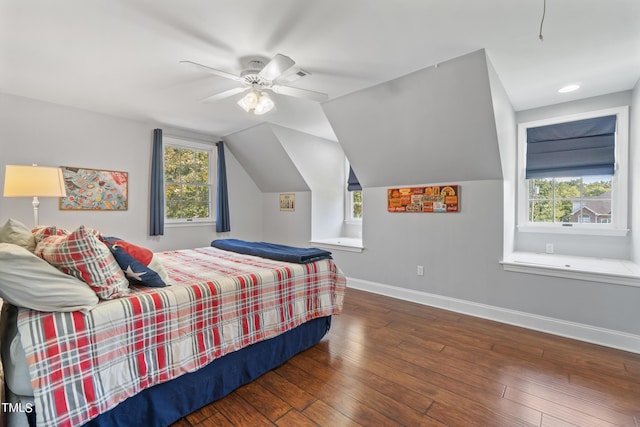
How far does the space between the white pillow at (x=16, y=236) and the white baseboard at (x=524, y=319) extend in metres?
3.53

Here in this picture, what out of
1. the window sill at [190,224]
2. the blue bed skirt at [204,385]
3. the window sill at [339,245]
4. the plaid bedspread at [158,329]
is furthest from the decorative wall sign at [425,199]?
the window sill at [190,224]

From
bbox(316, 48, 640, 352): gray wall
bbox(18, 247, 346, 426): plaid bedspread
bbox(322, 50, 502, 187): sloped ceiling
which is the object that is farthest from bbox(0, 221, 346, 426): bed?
bbox(322, 50, 502, 187): sloped ceiling

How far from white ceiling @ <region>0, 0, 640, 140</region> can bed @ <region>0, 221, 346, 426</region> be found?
1.52 meters

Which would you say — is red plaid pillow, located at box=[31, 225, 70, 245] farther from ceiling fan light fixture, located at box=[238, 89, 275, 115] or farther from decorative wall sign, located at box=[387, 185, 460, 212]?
decorative wall sign, located at box=[387, 185, 460, 212]

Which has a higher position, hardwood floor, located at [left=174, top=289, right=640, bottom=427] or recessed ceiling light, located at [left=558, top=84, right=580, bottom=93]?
recessed ceiling light, located at [left=558, top=84, right=580, bottom=93]

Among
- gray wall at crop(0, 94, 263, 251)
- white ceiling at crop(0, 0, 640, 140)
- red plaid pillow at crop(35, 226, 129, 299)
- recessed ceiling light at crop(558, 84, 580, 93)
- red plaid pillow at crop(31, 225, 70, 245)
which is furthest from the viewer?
gray wall at crop(0, 94, 263, 251)

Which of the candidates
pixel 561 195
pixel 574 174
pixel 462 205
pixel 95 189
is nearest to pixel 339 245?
pixel 462 205

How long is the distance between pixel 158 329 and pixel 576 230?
4.20m

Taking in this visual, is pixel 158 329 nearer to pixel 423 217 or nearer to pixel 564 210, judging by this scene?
pixel 423 217

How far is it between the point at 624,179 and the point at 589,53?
1.54 m

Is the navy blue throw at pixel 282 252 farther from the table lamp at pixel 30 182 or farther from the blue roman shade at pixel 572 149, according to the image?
the blue roman shade at pixel 572 149

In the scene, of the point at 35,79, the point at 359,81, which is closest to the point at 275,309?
the point at 359,81

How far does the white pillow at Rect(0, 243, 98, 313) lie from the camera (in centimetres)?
120

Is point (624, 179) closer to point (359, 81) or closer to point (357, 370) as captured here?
point (359, 81)
